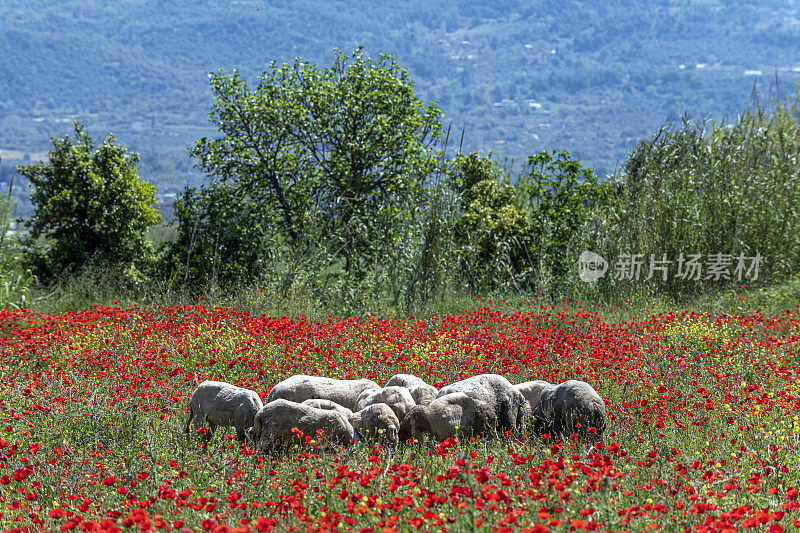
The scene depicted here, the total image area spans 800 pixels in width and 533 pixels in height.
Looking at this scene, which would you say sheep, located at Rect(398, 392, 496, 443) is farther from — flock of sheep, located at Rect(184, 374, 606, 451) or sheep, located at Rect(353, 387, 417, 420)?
sheep, located at Rect(353, 387, 417, 420)

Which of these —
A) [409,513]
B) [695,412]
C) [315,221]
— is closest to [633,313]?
[695,412]

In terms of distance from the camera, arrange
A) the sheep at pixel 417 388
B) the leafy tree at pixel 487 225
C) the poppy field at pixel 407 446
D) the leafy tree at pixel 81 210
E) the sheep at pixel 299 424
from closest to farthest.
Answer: the poppy field at pixel 407 446, the sheep at pixel 299 424, the sheep at pixel 417 388, the leafy tree at pixel 81 210, the leafy tree at pixel 487 225

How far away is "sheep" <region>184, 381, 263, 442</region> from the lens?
4.31m

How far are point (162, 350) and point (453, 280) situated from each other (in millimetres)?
4796

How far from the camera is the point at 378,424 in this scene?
157 inches

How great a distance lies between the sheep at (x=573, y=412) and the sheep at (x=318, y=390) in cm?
129

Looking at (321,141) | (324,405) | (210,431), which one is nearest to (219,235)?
(321,141)

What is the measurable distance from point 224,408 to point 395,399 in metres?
1.12

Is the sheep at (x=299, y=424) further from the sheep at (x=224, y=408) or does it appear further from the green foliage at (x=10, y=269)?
the green foliage at (x=10, y=269)

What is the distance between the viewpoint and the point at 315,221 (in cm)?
970

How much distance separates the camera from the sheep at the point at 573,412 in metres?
4.09

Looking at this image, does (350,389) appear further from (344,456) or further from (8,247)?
(8,247)
